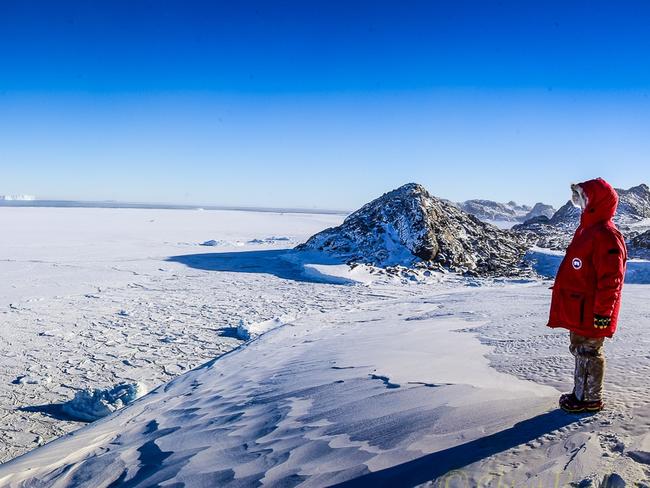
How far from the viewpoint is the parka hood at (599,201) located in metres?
2.88

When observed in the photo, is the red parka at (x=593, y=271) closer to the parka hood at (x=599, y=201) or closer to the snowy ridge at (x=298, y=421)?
the parka hood at (x=599, y=201)

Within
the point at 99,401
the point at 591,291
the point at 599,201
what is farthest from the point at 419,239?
the point at 591,291

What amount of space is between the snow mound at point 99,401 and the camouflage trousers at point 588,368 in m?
3.93

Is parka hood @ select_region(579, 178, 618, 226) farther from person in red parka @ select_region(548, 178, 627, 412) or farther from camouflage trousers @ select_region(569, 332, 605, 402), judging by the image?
camouflage trousers @ select_region(569, 332, 605, 402)

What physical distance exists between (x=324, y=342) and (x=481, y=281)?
7374 millimetres

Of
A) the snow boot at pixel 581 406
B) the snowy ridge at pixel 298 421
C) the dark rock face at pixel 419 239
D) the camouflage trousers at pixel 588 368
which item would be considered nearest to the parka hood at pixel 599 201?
the camouflage trousers at pixel 588 368

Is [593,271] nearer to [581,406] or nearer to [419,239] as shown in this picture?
[581,406]

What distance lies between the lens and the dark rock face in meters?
13.9

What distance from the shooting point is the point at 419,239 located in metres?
14.2

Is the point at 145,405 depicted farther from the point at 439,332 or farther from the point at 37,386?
the point at 439,332

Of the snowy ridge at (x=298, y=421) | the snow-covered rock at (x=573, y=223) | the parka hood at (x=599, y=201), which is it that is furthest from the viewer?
the snow-covered rock at (x=573, y=223)

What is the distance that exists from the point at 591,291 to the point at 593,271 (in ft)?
0.41

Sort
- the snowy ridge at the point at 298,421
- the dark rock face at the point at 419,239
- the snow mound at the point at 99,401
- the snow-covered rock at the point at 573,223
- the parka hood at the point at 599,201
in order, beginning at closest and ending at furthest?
the snowy ridge at the point at 298,421 → the parka hood at the point at 599,201 → the snow mound at the point at 99,401 → the dark rock face at the point at 419,239 → the snow-covered rock at the point at 573,223

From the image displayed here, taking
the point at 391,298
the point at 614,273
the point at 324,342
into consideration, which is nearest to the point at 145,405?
the point at 324,342
